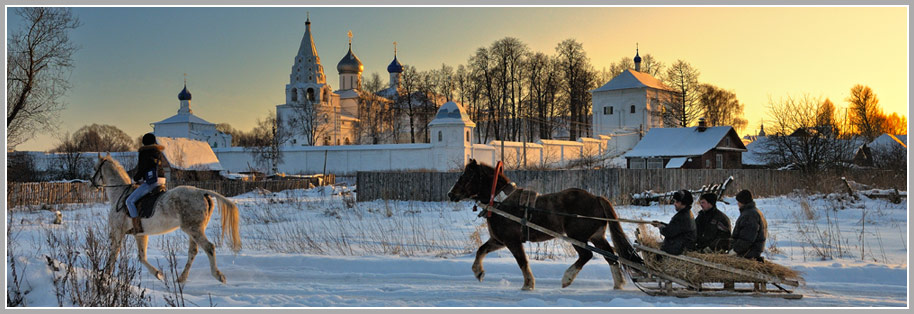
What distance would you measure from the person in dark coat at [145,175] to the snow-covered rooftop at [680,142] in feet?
130

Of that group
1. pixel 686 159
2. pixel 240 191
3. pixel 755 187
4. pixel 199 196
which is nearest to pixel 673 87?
pixel 686 159

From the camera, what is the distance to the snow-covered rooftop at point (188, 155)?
39844mm

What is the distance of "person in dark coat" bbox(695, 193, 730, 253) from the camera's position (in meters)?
7.65

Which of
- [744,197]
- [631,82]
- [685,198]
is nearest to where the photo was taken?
[685,198]

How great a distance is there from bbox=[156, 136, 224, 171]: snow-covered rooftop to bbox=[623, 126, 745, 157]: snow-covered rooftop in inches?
1075

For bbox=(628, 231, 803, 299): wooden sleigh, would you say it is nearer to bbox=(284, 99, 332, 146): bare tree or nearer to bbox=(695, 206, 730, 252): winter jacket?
bbox=(695, 206, 730, 252): winter jacket

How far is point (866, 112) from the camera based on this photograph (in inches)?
1614

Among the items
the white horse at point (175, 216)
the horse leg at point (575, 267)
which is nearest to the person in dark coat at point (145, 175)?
the white horse at point (175, 216)

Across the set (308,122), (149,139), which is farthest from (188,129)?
(149,139)

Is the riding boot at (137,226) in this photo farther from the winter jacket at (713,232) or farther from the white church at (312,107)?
the white church at (312,107)

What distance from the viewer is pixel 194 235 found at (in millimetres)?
8547

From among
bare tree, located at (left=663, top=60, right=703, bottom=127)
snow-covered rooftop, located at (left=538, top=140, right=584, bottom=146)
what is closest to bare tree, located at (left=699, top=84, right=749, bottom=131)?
bare tree, located at (left=663, top=60, right=703, bottom=127)

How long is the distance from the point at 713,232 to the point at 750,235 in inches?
17.2

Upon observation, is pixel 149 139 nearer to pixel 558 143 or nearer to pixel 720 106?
pixel 558 143
